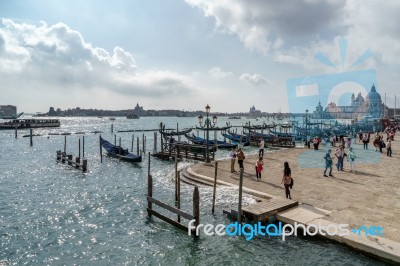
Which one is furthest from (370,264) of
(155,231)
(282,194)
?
(155,231)

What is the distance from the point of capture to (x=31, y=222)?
502 inches

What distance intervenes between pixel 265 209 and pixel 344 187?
5316 mm

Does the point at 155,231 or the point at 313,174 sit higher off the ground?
the point at 313,174

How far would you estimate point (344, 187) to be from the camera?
13.7m

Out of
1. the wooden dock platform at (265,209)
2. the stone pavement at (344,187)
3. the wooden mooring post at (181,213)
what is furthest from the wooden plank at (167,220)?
the stone pavement at (344,187)

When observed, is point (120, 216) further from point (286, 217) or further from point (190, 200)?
point (286, 217)

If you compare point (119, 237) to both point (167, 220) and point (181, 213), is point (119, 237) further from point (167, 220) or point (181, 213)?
point (181, 213)

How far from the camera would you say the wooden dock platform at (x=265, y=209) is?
10.3 m

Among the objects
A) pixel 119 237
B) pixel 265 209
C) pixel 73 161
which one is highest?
pixel 265 209

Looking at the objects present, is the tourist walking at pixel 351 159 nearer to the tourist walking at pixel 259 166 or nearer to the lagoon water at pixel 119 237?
the tourist walking at pixel 259 166

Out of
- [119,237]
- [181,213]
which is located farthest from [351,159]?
[119,237]

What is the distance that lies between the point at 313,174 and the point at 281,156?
25.0 feet

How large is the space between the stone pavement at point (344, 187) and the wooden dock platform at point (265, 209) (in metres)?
0.83

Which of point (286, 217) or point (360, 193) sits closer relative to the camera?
point (286, 217)
